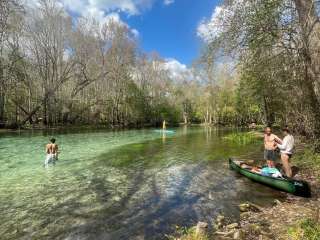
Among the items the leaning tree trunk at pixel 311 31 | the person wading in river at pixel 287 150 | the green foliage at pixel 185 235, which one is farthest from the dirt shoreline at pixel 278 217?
the leaning tree trunk at pixel 311 31

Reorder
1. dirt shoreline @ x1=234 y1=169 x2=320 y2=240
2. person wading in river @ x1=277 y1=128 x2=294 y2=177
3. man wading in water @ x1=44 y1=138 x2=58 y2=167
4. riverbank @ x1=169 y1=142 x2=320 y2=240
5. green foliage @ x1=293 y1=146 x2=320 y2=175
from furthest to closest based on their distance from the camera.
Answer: man wading in water @ x1=44 y1=138 x2=58 y2=167
green foliage @ x1=293 y1=146 x2=320 y2=175
person wading in river @ x1=277 y1=128 x2=294 y2=177
dirt shoreline @ x1=234 y1=169 x2=320 y2=240
riverbank @ x1=169 y1=142 x2=320 y2=240

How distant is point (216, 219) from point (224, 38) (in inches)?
363

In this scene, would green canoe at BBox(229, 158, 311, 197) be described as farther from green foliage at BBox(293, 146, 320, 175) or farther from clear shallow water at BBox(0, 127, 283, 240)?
green foliage at BBox(293, 146, 320, 175)

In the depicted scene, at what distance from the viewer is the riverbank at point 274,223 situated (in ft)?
20.1

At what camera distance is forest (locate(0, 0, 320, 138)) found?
13.6 metres

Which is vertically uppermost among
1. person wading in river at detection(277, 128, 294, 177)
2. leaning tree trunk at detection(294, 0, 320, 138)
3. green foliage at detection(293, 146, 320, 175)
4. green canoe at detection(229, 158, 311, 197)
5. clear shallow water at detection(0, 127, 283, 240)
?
leaning tree trunk at detection(294, 0, 320, 138)

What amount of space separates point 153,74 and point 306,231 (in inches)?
3010

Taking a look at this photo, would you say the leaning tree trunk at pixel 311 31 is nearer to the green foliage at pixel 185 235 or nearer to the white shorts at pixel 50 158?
the green foliage at pixel 185 235

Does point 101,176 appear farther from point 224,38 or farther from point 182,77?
point 182,77

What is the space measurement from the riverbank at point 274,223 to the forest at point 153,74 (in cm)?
478

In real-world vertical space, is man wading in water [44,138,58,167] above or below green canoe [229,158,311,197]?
above

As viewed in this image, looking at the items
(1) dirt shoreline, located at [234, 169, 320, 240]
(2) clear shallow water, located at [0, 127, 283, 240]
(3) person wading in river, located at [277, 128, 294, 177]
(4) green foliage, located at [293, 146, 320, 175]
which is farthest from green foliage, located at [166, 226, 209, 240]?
(4) green foliage, located at [293, 146, 320, 175]

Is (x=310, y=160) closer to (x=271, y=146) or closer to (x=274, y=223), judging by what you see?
(x=271, y=146)

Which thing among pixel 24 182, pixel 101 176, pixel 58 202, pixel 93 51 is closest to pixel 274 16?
pixel 101 176
